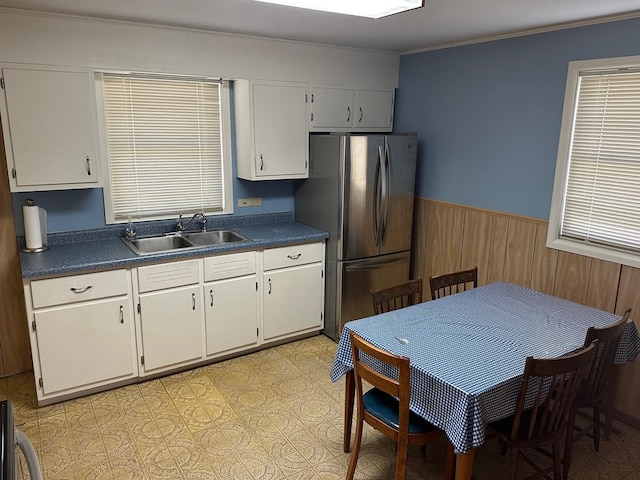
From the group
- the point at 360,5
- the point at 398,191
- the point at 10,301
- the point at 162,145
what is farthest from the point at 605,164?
the point at 10,301

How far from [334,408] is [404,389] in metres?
1.22

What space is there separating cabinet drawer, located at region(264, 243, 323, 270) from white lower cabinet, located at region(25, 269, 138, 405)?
1036mm

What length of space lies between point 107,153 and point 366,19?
1.95m

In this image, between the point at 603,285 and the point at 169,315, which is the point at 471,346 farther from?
the point at 169,315

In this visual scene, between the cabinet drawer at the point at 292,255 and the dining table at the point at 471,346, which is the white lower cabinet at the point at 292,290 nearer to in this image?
the cabinet drawer at the point at 292,255

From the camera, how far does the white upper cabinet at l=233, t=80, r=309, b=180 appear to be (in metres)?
3.65

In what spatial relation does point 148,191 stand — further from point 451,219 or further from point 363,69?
point 451,219

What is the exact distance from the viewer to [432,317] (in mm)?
2572

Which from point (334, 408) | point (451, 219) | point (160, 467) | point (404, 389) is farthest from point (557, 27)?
point (160, 467)

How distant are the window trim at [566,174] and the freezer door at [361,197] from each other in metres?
1.27

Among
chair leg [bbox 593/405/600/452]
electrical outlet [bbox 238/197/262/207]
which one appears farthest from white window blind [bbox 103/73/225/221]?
chair leg [bbox 593/405/600/452]

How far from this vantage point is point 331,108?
3.98 metres

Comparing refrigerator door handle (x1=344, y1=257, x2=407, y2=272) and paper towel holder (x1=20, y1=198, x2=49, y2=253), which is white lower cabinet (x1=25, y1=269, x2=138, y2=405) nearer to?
paper towel holder (x1=20, y1=198, x2=49, y2=253)

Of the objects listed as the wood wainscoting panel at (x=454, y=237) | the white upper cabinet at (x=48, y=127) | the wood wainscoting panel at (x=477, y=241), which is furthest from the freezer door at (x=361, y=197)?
the white upper cabinet at (x=48, y=127)
